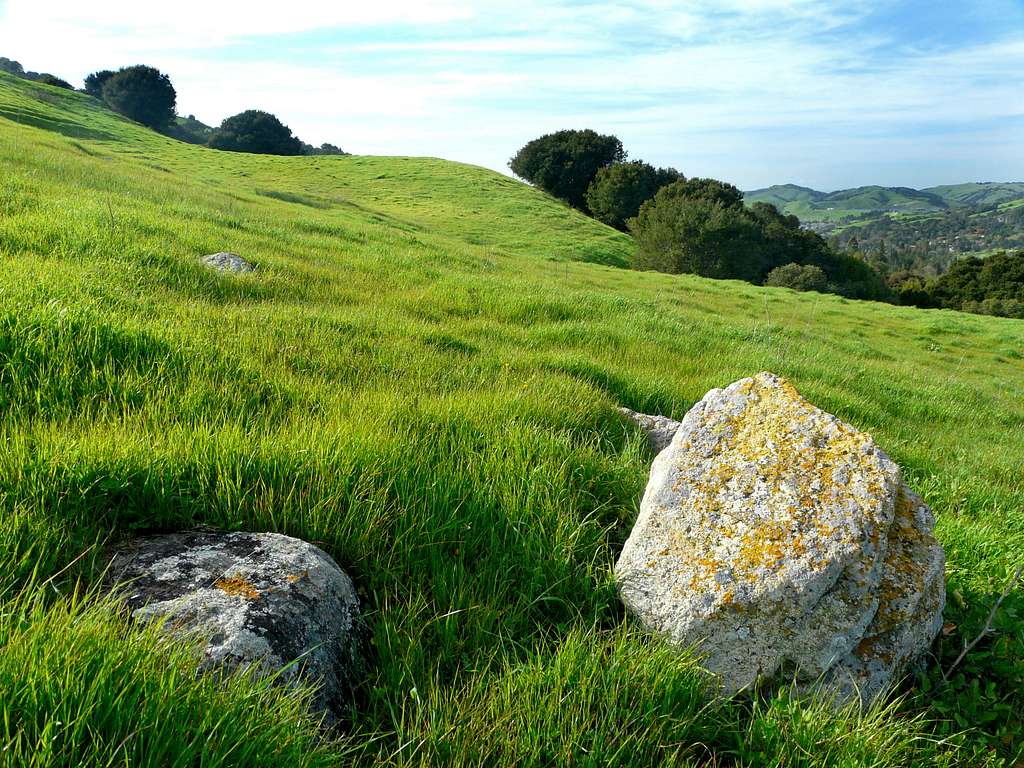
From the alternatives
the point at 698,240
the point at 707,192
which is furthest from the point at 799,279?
the point at 707,192

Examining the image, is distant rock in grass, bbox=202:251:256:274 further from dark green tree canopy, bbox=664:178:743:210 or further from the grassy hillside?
dark green tree canopy, bbox=664:178:743:210

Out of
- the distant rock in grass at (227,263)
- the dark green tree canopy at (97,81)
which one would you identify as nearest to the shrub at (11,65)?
the dark green tree canopy at (97,81)

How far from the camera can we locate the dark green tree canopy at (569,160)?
77.3m

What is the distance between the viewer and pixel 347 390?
176 inches

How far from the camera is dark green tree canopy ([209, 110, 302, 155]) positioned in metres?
88.3

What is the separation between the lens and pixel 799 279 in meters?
53.5

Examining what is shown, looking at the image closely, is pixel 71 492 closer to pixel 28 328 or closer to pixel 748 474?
pixel 28 328

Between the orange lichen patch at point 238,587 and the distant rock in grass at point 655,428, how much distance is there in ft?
11.3

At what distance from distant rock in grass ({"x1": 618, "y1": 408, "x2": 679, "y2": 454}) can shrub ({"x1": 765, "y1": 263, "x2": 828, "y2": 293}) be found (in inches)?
2099

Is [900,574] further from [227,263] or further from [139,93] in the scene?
[139,93]

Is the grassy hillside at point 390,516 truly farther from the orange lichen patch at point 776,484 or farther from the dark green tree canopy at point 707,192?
the dark green tree canopy at point 707,192

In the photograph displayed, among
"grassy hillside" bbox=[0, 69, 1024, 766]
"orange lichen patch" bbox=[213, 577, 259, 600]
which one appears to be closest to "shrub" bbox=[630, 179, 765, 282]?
"grassy hillside" bbox=[0, 69, 1024, 766]

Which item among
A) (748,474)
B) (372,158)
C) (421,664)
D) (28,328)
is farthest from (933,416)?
(372,158)

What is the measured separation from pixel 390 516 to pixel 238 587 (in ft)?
2.85
